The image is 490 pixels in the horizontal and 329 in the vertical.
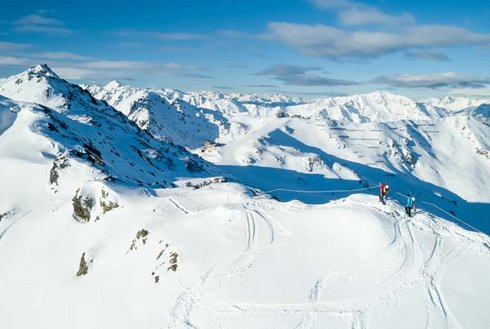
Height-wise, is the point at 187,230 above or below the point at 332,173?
above

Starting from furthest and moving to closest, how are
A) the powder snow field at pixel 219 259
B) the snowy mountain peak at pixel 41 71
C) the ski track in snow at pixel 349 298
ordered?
1. the snowy mountain peak at pixel 41 71
2. the powder snow field at pixel 219 259
3. the ski track in snow at pixel 349 298

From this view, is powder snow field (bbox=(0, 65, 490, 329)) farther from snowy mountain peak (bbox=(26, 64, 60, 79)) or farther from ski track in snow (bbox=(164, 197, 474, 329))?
snowy mountain peak (bbox=(26, 64, 60, 79))

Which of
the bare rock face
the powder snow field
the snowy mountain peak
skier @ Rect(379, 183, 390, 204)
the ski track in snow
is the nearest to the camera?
the ski track in snow

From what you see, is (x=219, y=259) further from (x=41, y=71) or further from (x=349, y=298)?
(x=41, y=71)

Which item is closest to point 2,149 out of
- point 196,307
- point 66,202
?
point 66,202

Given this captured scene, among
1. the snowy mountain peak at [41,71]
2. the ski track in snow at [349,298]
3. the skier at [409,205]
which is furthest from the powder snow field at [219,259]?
the snowy mountain peak at [41,71]

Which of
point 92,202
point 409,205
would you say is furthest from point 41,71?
point 409,205

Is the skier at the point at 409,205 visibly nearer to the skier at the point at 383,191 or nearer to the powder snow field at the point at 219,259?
the powder snow field at the point at 219,259

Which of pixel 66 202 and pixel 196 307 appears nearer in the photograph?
pixel 196 307

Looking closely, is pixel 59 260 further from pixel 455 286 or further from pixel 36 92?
pixel 36 92

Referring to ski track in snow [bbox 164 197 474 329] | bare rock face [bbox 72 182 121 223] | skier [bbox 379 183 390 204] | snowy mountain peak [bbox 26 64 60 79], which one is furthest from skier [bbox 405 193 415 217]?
snowy mountain peak [bbox 26 64 60 79]

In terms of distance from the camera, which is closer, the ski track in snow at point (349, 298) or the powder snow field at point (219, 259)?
the ski track in snow at point (349, 298)
